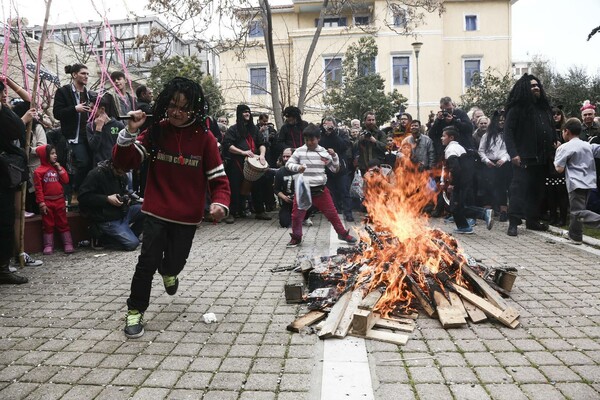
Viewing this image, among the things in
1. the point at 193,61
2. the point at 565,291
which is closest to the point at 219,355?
the point at 565,291

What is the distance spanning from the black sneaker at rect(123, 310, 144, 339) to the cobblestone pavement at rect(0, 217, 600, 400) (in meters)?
0.08

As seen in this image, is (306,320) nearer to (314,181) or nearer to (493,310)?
(493,310)

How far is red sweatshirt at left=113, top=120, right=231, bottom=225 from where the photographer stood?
14.3 ft

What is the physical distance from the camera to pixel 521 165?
898cm

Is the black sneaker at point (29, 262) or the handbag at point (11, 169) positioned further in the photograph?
the black sneaker at point (29, 262)

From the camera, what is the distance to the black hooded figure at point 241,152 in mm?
11055

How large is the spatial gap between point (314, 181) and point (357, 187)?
3577 millimetres

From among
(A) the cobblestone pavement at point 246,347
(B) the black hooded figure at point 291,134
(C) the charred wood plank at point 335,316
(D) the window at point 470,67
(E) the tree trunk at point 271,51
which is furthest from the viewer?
(D) the window at point 470,67

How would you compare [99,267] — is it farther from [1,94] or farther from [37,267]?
[1,94]

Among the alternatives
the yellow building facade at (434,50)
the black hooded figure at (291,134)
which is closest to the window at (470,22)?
the yellow building facade at (434,50)

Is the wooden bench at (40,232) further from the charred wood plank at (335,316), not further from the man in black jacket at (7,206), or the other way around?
the charred wood plank at (335,316)

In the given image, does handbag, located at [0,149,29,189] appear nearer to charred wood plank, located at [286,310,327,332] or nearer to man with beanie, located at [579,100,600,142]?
charred wood plank, located at [286,310,327,332]

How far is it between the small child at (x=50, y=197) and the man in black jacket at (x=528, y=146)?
24.7 ft

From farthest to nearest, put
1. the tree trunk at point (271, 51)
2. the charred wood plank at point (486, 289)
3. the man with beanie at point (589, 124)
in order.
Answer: the tree trunk at point (271, 51) < the man with beanie at point (589, 124) < the charred wood plank at point (486, 289)
